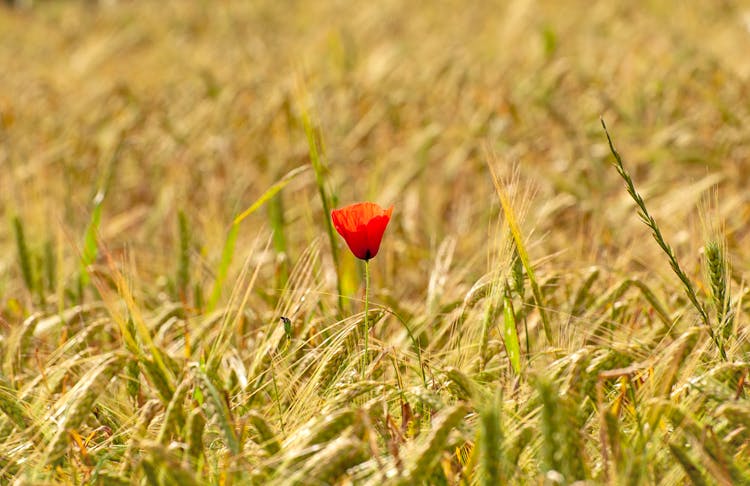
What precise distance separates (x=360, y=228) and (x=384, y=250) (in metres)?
1.20

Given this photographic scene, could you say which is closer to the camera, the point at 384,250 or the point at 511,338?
the point at 511,338

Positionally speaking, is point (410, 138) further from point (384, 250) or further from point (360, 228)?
point (360, 228)

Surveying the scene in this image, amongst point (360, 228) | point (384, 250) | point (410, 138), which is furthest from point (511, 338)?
point (410, 138)

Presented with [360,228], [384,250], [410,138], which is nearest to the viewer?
[360,228]

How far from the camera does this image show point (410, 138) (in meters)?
3.44

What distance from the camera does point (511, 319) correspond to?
49.9 inches

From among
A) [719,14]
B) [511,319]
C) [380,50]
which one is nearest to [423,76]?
[380,50]

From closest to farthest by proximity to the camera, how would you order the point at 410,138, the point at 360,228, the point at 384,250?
1. the point at 360,228
2. the point at 384,250
3. the point at 410,138

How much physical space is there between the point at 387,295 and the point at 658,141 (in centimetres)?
142

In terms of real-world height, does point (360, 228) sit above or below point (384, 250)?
A: above

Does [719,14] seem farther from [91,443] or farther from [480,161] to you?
[91,443]

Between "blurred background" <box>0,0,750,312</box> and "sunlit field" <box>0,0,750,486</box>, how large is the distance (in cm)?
2

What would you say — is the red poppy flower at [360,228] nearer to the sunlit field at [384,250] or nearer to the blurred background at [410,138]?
the sunlit field at [384,250]

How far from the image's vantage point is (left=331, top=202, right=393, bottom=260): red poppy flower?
118 cm
